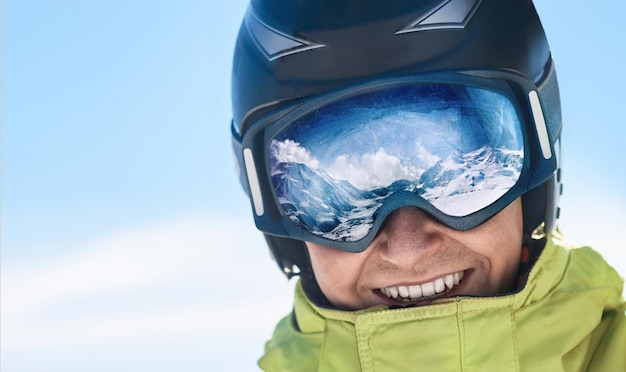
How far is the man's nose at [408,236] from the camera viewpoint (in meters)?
2.21

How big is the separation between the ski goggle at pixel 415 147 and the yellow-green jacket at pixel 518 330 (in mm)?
266

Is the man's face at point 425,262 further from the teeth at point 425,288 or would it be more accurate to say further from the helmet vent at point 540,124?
the helmet vent at point 540,124

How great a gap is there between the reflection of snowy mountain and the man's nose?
65 mm

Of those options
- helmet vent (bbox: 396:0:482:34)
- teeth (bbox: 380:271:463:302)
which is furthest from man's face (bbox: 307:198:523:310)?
helmet vent (bbox: 396:0:482:34)

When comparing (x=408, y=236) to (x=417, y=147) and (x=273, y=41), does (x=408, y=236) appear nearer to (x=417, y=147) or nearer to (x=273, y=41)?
(x=417, y=147)

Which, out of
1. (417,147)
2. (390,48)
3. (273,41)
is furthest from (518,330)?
(273,41)

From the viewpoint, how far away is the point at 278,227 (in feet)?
8.16

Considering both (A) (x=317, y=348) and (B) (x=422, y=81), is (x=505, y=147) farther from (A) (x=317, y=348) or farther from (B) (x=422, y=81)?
(A) (x=317, y=348)

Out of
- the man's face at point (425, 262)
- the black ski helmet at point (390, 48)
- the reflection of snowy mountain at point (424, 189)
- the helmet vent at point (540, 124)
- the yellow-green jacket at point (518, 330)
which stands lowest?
the yellow-green jacket at point (518, 330)

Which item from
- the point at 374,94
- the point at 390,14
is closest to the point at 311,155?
the point at 374,94

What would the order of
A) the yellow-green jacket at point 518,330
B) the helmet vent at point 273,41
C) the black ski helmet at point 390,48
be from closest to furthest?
1. the yellow-green jacket at point 518,330
2. the black ski helmet at point 390,48
3. the helmet vent at point 273,41

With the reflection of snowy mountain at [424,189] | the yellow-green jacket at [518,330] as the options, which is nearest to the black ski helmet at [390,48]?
the reflection of snowy mountain at [424,189]

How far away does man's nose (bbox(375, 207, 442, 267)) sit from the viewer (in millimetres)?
2215

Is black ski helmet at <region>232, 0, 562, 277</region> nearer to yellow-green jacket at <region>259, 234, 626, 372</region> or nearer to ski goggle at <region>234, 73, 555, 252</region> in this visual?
ski goggle at <region>234, 73, 555, 252</region>
